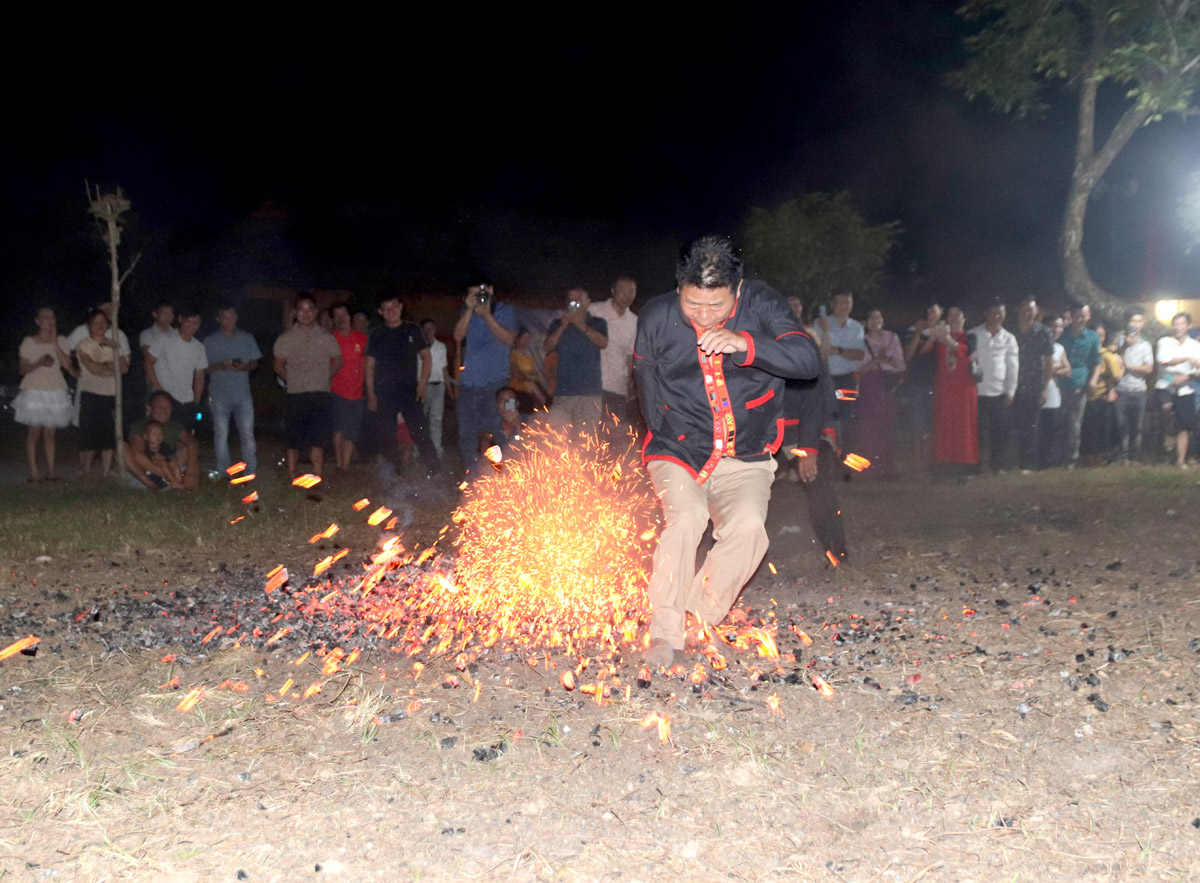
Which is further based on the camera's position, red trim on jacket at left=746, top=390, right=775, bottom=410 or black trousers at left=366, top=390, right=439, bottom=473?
black trousers at left=366, top=390, right=439, bottom=473

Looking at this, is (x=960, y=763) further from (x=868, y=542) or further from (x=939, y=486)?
(x=939, y=486)

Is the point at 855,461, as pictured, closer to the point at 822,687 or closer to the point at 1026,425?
the point at 1026,425

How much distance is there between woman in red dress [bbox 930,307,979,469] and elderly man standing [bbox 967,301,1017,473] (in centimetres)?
16

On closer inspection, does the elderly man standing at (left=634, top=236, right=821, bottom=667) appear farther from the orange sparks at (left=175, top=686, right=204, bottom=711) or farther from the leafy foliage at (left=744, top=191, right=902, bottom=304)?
the leafy foliage at (left=744, top=191, right=902, bottom=304)

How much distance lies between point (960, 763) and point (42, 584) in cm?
545

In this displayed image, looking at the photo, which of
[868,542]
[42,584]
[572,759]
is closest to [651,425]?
[572,759]

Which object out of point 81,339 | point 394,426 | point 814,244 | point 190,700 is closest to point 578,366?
point 394,426

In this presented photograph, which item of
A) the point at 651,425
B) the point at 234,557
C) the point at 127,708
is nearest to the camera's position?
the point at 127,708

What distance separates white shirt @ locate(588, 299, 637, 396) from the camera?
921cm

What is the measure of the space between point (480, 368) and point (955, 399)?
18.0 feet

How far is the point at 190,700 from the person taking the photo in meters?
4.52

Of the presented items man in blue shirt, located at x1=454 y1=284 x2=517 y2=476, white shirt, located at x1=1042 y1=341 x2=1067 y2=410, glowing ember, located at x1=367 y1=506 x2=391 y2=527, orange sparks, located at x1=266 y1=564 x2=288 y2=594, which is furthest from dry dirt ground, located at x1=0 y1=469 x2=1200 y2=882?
white shirt, located at x1=1042 y1=341 x2=1067 y2=410

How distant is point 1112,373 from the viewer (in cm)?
1296

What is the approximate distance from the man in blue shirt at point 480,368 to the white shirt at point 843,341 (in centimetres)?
332
